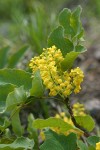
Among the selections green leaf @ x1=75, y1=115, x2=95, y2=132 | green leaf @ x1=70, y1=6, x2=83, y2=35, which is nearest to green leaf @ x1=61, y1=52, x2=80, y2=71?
green leaf @ x1=70, y1=6, x2=83, y2=35

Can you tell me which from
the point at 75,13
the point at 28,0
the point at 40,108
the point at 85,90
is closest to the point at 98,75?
the point at 85,90

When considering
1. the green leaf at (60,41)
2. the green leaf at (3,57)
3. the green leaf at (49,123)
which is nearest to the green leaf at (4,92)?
the green leaf at (49,123)

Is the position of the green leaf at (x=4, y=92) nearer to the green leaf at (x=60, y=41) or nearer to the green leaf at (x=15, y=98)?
the green leaf at (x=15, y=98)

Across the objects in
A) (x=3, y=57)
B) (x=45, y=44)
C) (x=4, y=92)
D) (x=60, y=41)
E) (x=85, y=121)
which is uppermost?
(x=45, y=44)

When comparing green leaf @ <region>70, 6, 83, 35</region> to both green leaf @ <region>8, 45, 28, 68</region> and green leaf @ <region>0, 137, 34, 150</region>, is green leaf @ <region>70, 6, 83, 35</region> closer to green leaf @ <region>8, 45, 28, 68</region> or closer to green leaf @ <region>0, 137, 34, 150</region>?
green leaf @ <region>0, 137, 34, 150</region>

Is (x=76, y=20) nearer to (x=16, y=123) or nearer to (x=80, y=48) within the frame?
(x=80, y=48)

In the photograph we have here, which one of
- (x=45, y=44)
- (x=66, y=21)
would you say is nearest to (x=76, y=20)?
(x=66, y=21)
